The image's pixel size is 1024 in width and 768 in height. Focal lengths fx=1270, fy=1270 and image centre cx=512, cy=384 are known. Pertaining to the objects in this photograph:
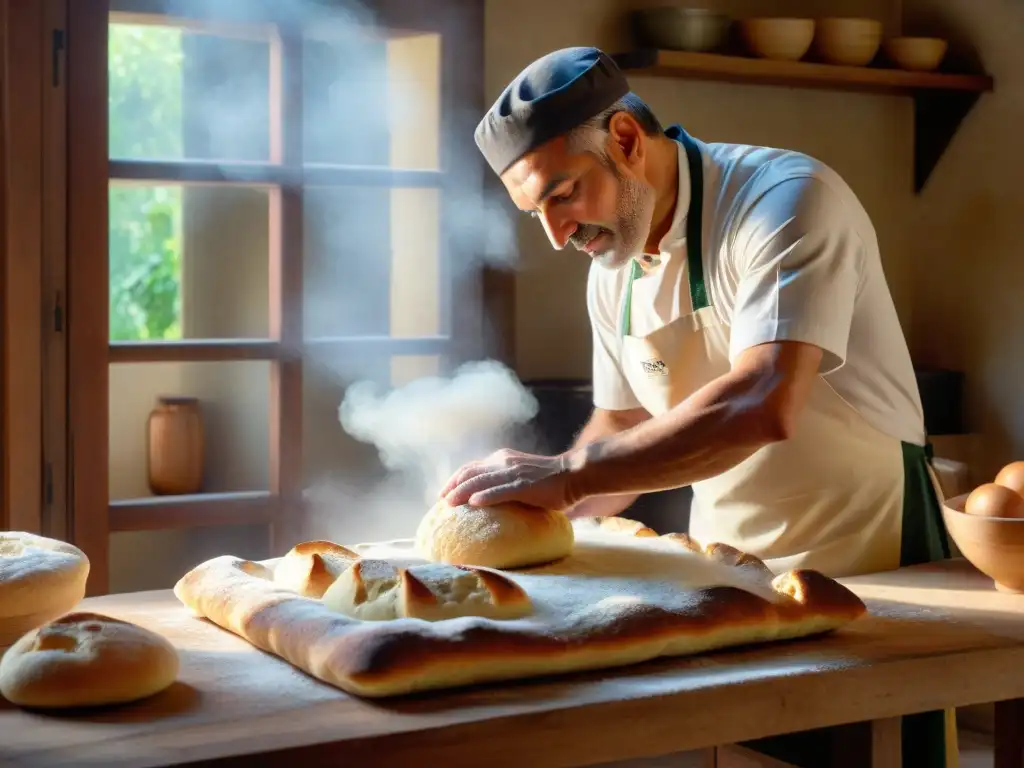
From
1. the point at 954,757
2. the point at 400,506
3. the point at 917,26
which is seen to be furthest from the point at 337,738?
the point at 917,26

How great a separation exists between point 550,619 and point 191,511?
1713mm

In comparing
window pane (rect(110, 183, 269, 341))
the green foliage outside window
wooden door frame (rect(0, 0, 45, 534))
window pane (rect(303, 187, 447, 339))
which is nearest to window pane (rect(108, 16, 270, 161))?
the green foliage outside window

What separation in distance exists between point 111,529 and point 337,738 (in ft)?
6.11

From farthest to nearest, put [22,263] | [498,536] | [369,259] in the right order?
[369,259] → [22,263] → [498,536]

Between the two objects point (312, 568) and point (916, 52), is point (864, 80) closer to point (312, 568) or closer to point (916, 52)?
point (916, 52)

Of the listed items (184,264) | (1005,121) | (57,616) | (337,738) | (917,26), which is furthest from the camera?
(184,264)

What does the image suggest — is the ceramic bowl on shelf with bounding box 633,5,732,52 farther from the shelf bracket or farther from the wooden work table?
the wooden work table

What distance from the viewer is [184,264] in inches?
183

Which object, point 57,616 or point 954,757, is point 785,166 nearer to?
point 954,757

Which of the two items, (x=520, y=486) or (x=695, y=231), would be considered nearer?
(x=520, y=486)

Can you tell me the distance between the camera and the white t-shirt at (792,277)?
72.6 inches

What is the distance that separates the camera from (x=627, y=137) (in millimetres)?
2037

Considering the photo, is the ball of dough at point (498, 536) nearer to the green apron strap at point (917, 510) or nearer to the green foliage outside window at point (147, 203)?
the green apron strap at point (917, 510)

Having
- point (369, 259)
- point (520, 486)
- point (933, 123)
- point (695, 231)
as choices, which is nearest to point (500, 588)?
point (520, 486)
